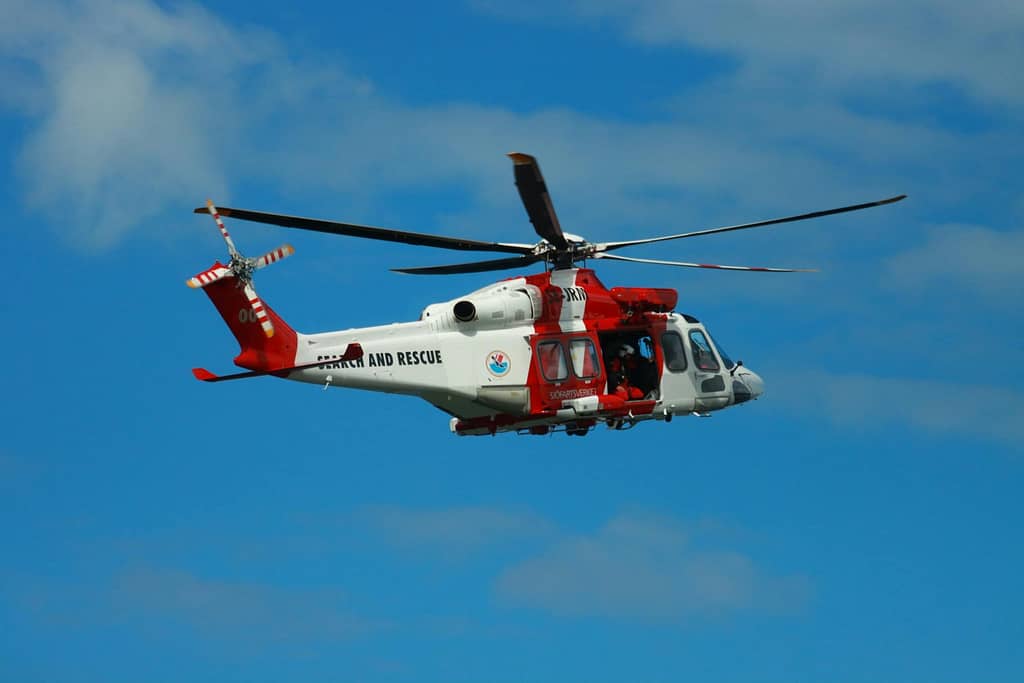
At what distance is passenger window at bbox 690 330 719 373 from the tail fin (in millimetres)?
11881

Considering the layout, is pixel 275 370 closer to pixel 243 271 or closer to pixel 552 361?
pixel 243 271

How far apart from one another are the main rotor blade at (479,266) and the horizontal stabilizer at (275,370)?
598 cm

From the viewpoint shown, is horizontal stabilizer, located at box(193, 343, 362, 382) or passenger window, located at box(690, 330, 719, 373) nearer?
horizontal stabilizer, located at box(193, 343, 362, 382)

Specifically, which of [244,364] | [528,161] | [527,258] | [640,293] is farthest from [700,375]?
[244,364]

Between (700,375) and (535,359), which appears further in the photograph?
(700,375)

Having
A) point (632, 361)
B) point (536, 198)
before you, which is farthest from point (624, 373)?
point (536, 198)

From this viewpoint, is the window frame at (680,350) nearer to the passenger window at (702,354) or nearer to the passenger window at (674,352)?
the passenger window at (674,352)

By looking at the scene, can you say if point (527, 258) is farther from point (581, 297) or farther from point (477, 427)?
point (477, 427)

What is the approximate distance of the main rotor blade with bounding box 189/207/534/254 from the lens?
37188mm

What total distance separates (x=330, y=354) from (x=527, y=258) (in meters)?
7.26

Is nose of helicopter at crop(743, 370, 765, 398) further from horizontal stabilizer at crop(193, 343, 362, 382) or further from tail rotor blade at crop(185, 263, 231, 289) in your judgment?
tail rotor blade at crop(185, 263, 231, 289)

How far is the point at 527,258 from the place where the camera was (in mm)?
42625

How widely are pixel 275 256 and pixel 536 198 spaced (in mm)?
6564

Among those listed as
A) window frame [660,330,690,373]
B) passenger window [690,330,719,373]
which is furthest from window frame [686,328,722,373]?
window frame [660,330,690,373]
